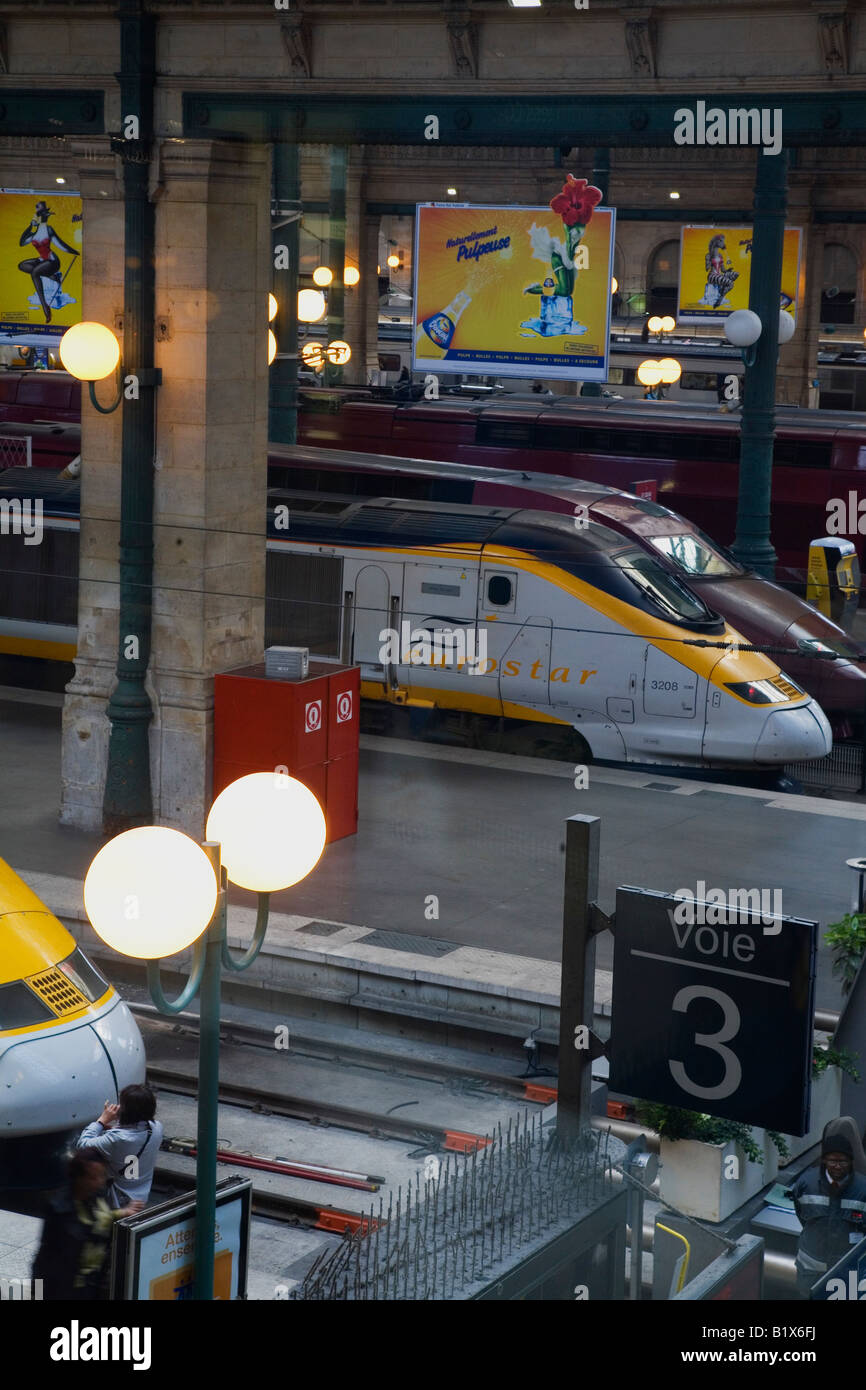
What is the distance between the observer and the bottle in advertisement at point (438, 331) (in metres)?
20.4

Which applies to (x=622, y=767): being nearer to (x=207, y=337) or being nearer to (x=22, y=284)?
(x=207, y=337)

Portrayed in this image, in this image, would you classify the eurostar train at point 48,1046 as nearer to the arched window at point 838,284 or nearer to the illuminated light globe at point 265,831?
the illuminated light globe at point 265,831

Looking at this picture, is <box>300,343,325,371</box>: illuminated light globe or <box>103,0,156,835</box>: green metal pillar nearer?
<box>103,0,156,835</box>: green metal pillar

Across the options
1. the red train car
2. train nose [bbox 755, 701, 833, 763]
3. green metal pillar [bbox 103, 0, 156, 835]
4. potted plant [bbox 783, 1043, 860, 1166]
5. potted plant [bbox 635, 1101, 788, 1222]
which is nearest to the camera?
potted plant [bbox 635, 1101, 788, 1222]

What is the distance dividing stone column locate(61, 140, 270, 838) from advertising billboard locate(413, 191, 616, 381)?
444 cm

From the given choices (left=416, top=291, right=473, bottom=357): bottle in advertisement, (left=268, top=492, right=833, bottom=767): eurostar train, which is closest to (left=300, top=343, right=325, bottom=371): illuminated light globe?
(left=416, top=291, right=473, bottom=357): bottle in advertisement

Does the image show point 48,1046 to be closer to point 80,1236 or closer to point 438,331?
point 80,1236

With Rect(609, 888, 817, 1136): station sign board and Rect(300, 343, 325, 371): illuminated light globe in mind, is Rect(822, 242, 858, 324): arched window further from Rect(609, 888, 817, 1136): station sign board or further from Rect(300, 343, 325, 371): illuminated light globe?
Rect(609, 888, 817, 1136): station sign board

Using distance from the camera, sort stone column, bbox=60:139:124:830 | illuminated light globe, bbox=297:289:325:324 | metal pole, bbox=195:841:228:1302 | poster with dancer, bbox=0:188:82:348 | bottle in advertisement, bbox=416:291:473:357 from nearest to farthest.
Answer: metal pole, bbox=195:841:228:1302 < stone column, bbox=60:139:124:830 < poster with dancer, bbox=0:188:82:348 < bottle in advertisement, bbox=416:291:473:357 < illuminated light globe, bbox=297:289:325:324

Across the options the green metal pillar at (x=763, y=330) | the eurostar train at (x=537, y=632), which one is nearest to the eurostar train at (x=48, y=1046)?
the eurostar train at (x=537, y=632)

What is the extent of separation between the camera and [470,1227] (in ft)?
20.1

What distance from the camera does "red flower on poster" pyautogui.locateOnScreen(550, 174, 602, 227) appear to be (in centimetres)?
1959

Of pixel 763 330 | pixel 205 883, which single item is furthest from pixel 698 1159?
pixel 763 330

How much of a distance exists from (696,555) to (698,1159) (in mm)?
11774
